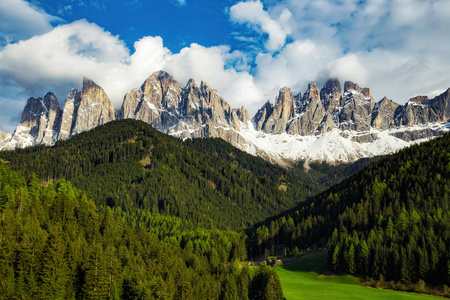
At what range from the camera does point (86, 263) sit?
65.2 metres

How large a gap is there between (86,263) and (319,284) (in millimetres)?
56324

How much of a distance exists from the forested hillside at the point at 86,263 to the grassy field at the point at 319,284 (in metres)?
9.75

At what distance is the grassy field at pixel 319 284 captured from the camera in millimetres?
74312

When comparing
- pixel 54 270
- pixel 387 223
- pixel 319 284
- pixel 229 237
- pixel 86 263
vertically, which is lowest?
pixel 319 284

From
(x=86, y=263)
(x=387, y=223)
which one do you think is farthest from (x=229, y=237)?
(x=86, y=263)

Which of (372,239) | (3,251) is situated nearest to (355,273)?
(372,239)

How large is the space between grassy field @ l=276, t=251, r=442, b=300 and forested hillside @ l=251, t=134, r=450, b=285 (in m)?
5.18

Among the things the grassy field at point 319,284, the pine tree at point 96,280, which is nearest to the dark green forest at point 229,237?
the pine tree at point 96,280

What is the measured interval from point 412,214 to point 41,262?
101327mm

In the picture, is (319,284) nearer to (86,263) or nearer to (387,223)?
(387,223)

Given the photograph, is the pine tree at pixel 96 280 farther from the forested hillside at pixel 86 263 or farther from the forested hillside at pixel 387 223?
the forested hillside at pixel 387 223

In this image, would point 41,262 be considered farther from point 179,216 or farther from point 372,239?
point 179,216

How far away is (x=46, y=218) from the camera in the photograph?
81.5m

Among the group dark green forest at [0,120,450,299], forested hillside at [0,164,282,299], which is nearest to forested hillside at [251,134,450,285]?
dark green forest at [0,120,450,299]
